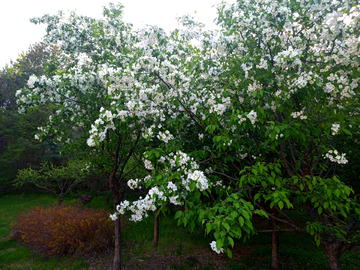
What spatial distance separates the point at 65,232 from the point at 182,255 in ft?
12.7

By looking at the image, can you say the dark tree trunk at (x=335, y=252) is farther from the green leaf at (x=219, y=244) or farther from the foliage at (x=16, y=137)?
the foliage at (x=16, y=137)

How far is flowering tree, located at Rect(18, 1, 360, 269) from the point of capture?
306cm

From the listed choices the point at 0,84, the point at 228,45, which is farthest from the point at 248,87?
the point at 0,84

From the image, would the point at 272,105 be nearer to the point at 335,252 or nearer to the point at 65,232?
the point at 335,252

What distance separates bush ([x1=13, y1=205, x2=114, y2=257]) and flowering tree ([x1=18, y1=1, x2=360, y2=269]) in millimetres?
1895

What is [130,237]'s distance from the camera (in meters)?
8.52

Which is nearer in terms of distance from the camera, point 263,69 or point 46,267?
point 263,69

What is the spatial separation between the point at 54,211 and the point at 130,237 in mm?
2993

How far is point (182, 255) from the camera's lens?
724 centimetres

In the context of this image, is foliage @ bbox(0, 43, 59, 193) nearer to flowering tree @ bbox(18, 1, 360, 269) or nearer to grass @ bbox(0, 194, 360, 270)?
grass @ bbox(0, 194, 360, 270)

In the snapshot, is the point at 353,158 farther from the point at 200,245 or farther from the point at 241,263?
the point at 200,245

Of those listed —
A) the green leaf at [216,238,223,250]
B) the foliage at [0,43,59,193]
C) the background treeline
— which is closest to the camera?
the green leaf at [216,238,223,250]

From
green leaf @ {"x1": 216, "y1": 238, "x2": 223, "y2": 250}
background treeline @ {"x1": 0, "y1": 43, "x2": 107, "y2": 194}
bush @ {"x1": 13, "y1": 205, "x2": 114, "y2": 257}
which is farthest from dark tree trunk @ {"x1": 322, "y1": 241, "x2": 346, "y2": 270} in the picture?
background treeline @ {"x1": 0, "y1": 43, "x2": 107, "y2": 194}

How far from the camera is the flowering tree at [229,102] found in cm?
306
